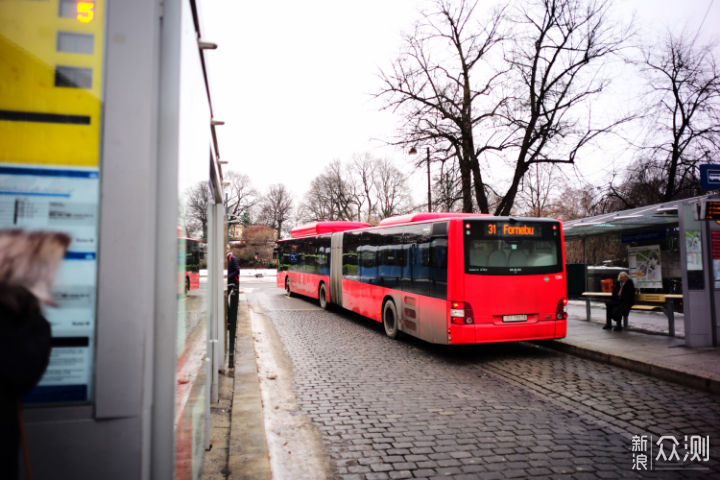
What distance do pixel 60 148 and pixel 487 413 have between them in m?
5.38

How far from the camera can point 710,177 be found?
867cm

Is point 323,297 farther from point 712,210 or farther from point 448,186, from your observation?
point 712,210

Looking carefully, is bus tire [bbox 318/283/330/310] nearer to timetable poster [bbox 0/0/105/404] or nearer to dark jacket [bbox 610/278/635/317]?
dark jacket [bbox 610/278/635/317]

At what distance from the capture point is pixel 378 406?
5984 mm

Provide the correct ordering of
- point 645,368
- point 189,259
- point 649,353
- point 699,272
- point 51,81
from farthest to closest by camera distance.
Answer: point 699,272 < point 649,353 < point 645,368 < point 189,259 < point 51,81

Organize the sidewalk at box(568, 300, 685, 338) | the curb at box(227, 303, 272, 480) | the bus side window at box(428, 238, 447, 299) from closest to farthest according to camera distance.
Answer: the curb at box(227, 303, 272, 480) < the bus side window at box(428, 238, 447, 299) < the sidewalk at box(568, 300, 685, 338)

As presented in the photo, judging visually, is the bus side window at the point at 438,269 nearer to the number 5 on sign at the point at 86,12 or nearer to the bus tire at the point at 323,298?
the number 5 on sign at the point at 86,12

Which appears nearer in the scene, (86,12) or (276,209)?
(86,12)

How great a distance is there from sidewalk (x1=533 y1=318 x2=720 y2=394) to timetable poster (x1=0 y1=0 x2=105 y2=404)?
7910 mm

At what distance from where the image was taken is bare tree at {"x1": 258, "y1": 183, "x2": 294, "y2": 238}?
71.5 meters

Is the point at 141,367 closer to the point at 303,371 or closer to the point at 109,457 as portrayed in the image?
the point at 109,457

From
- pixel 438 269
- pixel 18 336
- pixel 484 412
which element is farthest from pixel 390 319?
pixel 18 336

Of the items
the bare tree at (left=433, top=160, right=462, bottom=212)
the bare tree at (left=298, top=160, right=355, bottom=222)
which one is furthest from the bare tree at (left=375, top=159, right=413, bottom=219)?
the bare tree at (left=433, top=160, right=462, bottom=212)

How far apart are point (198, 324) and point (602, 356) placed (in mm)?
8195
